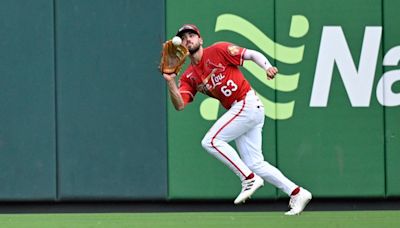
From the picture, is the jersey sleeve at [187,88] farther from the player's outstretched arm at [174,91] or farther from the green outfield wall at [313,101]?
the green outfield wall at [313,101]

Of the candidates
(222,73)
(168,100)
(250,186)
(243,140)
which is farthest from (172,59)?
(168,100)

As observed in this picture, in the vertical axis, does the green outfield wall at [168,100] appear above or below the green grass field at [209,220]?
above

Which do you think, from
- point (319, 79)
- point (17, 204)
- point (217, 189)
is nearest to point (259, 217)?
point (217, 189)

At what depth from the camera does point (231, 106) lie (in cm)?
892

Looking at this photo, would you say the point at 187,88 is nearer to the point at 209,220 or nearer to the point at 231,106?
the point at 231,106

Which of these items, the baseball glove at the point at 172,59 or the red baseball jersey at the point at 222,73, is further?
the red baseball jersey at the point at 222,73

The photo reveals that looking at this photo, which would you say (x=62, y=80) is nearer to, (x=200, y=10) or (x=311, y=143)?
(x=200, y=10)

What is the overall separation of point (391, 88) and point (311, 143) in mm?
1035

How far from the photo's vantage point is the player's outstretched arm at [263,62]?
26.8ft

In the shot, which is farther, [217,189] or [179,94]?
[217,189]

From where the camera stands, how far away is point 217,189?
11477 millimetres

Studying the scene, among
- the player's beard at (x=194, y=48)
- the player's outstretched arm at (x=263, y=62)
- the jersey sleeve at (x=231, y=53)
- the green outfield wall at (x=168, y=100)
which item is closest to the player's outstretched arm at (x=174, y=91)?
the player's beard at (x=194, y=48)

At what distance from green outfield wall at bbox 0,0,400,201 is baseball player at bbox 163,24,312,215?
2482 mm

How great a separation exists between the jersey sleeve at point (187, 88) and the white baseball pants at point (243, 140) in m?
0.31
